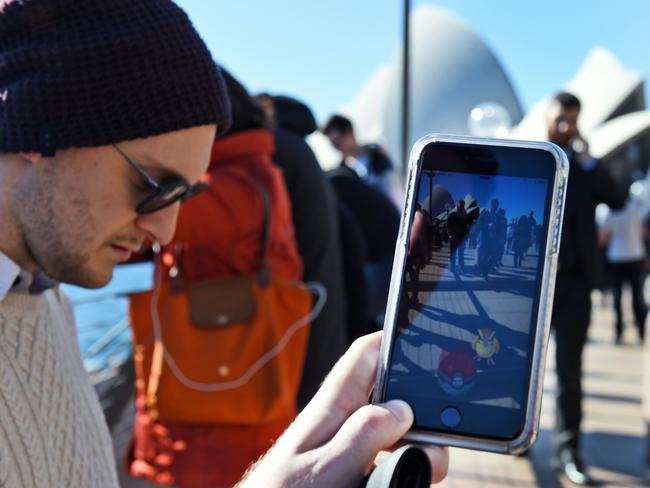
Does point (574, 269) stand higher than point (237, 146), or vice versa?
point (237, 146)

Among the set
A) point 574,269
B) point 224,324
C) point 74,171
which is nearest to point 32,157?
point 74,171

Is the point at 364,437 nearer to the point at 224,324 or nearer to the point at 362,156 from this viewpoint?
the point at 224,324

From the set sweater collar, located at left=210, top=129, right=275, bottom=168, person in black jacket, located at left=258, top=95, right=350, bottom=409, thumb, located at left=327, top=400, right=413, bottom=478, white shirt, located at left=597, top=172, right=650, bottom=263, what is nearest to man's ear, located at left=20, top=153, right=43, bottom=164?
thumb, located at left=327, top=400, right=413, bottom=478

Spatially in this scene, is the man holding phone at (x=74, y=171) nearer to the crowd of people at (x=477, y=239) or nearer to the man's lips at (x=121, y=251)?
the man's lips at (x=121, y=251)

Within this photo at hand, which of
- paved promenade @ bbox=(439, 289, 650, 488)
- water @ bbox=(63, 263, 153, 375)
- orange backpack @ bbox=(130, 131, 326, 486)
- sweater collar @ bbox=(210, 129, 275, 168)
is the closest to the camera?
orange backpack @ bbox=(130, 131, 326, 486)

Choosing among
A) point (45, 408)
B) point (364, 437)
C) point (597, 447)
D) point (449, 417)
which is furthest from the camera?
point (597, 447)

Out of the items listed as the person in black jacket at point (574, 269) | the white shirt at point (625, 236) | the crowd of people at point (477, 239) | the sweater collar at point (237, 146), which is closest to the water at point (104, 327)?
the sweater collar at point (237, 146)

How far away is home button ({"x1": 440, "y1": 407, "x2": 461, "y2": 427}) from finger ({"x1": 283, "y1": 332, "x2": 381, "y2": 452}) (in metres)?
0.09

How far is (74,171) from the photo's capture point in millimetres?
1310

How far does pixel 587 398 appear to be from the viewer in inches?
226

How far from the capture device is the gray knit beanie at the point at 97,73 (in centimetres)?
118

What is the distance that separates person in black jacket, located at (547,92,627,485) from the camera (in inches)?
151

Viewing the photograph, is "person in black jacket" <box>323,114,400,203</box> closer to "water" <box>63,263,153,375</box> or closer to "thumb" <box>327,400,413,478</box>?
"water" <box>63,263,153,375</box>

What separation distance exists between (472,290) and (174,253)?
1341 mm
